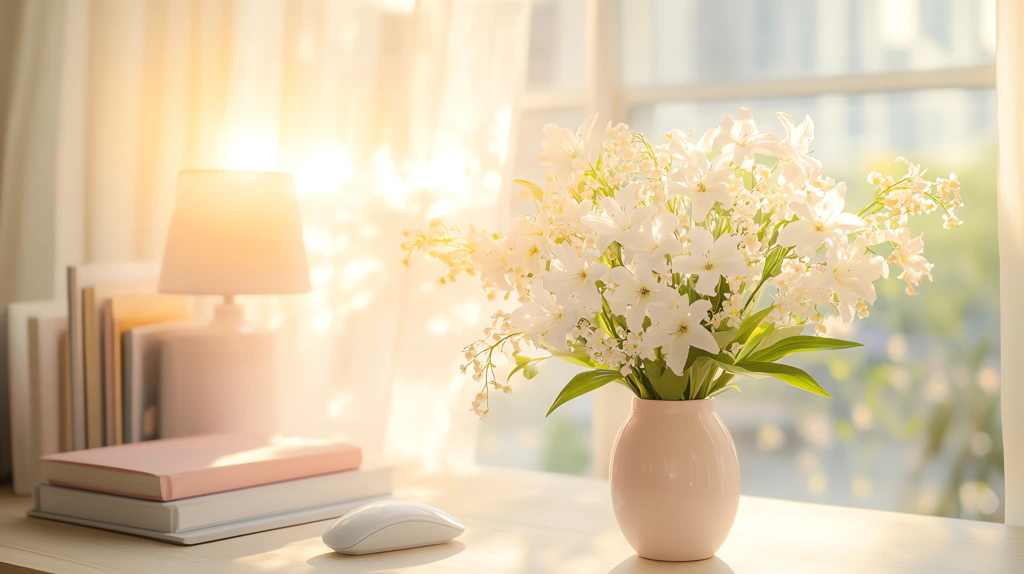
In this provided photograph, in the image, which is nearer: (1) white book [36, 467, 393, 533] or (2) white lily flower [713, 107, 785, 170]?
(2) white lily flower [713, 107, 785, 170]

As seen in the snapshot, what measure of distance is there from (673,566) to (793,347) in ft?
0.90

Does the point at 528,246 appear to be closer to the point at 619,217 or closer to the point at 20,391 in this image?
the point at 619,217

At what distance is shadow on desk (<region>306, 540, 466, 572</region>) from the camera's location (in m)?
1.08

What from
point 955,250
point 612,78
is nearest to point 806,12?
point 612,78

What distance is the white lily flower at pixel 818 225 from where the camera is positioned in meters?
0.96

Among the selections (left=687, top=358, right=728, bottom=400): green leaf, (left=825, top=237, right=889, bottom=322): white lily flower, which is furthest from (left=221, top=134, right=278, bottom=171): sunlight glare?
(left=825, top=237, right=889, bottom=322): white lily flower

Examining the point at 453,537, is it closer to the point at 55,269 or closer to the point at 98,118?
the point at 55,269

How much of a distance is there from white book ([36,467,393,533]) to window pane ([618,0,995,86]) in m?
0.88

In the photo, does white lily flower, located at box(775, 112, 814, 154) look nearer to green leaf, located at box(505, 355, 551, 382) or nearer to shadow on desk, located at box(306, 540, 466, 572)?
green leaf, located at box(505, 355, 551, 382)

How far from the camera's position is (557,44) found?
71.8 inches

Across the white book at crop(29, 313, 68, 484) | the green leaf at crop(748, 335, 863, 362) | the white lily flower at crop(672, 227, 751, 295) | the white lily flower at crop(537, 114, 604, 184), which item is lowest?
the white book at crop(29, 313, 68, 484)

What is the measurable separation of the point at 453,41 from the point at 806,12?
1.95 ft

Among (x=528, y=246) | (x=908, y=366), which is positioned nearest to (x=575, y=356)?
(x=528, y=246)

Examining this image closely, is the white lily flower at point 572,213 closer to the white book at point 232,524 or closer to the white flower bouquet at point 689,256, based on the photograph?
the white flower bouquet at point 689,256
